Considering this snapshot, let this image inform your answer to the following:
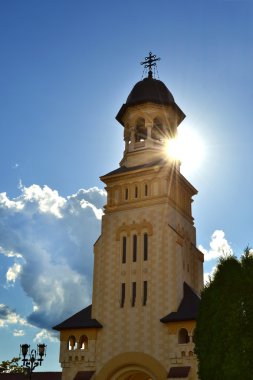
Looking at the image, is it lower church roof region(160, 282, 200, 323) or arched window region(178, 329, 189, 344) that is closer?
lower church roof region(160, 282, 200, 323)

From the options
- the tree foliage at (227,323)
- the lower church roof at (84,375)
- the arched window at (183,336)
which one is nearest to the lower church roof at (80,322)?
the lower church roof at (84,375)

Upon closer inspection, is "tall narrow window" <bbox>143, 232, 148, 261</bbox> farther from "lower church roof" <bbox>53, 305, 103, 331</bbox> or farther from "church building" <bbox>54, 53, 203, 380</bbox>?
"lower church roof" <bbox>53, 305, 103, 331</bbox>

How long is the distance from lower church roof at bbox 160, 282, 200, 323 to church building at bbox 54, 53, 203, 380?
0.22ft

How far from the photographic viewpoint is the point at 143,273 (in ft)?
125

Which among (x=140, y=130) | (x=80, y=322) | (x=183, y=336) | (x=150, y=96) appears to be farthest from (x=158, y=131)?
(x=183, y=336)

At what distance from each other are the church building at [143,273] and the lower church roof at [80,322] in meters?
0.07

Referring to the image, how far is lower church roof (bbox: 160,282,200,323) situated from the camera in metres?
34.6

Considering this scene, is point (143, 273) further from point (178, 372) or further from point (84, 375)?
point (84, 375)

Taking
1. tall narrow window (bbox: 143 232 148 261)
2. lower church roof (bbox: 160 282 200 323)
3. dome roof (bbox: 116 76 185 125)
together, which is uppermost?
dome roof (bbox: 116 76 185 125)

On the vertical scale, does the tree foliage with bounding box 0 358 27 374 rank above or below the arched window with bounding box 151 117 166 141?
below

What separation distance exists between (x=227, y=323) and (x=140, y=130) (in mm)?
23216

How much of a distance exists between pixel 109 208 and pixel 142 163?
4469 mm

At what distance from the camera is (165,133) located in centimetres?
4441

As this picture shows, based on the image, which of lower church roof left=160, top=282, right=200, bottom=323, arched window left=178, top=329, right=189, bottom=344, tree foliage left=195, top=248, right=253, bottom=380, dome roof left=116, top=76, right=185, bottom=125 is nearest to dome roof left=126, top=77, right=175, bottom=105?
dome roof left=116, top=76, right=185, bottom=125
